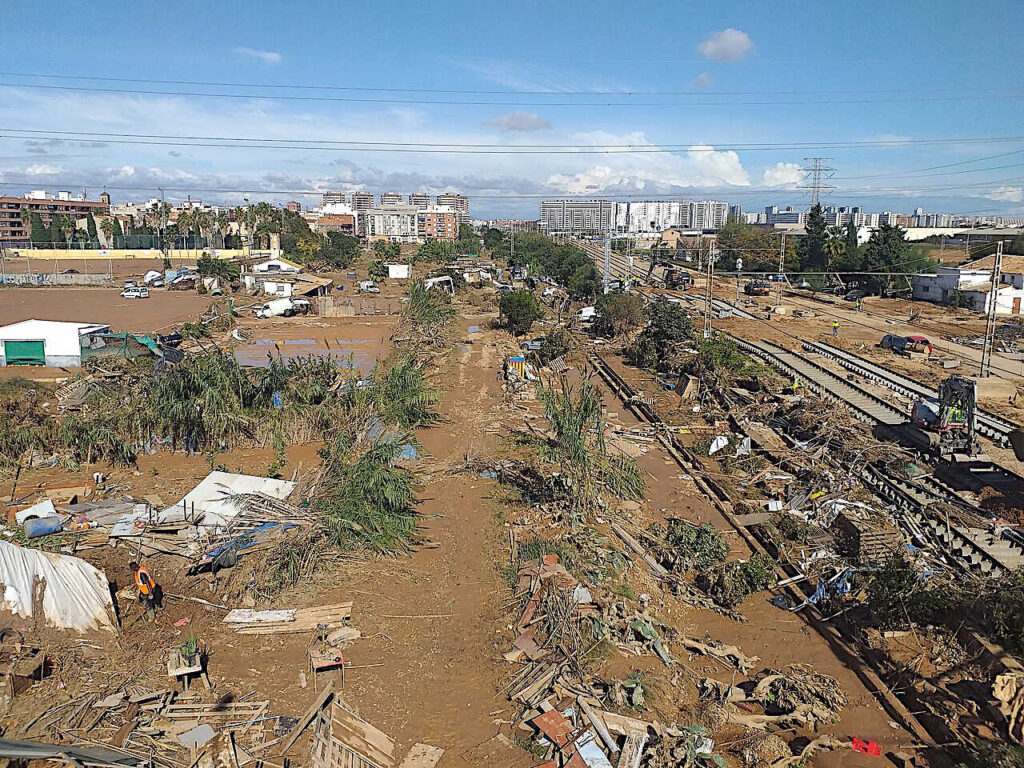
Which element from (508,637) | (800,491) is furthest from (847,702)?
(800,491)

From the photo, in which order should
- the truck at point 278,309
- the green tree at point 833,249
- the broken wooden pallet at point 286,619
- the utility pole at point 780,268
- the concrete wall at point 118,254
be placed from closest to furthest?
the broken wooden pallet at point 286,619 < the truck at point 278,309 < the utility pole at point 780,268 < the green tree at point 833,249 < the concrete wall at point 118,254

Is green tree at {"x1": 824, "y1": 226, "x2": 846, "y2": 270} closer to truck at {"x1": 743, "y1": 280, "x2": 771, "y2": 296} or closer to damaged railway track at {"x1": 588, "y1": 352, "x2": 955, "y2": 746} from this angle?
truck at {"x1": 743, "y1": 280, "x2": 771, "y2": 296}

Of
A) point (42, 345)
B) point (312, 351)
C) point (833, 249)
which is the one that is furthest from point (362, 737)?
point (833, 249)

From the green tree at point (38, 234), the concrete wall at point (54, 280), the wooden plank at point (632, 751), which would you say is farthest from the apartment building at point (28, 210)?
the wooden plank at point (632, 751)

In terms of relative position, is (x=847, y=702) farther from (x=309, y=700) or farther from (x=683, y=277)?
(x=683, y=277)

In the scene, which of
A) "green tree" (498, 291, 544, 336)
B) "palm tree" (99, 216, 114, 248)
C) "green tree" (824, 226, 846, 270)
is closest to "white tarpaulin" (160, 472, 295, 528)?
"green tree" (498, 291, 544, 336)

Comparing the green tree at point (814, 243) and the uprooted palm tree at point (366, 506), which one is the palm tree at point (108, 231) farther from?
the uprooted palm tree at point (366, 506)
